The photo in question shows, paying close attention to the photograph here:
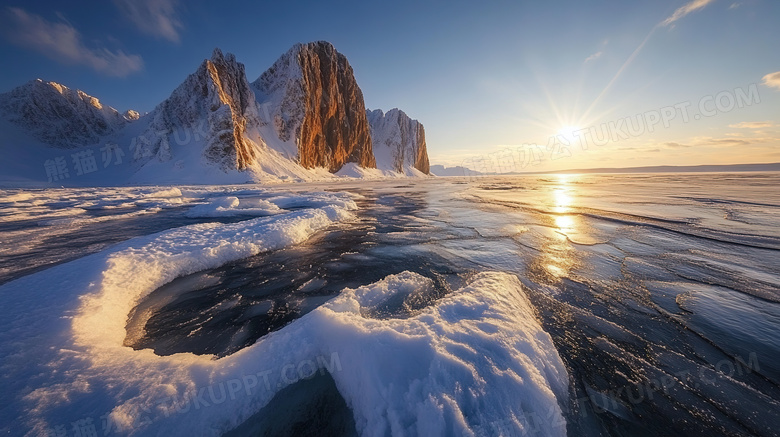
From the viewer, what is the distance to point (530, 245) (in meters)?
6.07

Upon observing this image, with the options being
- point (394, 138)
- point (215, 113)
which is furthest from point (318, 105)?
point (394, 138)

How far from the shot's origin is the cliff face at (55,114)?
1783 inches

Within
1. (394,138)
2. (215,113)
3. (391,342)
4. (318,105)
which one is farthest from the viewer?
(394,138)

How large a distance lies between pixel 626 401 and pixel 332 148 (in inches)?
2745

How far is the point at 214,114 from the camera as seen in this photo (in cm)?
3781

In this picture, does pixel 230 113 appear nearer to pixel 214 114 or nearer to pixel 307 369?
pixel 214 114

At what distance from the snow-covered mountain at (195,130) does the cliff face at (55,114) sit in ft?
0.42

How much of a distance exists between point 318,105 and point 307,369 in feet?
214

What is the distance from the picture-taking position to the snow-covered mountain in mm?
37531

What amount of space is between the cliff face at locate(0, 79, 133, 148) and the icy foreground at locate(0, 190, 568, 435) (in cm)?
7102

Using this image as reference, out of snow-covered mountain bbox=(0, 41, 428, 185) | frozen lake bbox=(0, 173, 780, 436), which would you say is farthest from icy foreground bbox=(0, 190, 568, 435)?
snow-covered mountain bbox=(0, 41, 428, 185)

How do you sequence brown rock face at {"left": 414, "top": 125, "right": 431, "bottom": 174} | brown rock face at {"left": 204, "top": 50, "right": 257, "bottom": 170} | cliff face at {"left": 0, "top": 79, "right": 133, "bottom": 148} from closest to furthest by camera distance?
brown rock face at {"left": 204, "top": 50, "right": 257, "bottom": 170}
cliff face at {"left": 0, "top": 79, "right": 133, "bottom": 148}
brown rock face at {"left": 414, "top": 125, "right": 431, "bottom": 174}

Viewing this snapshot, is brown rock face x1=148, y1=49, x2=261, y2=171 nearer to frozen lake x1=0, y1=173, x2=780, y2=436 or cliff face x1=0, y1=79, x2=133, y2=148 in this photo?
cliff face x1=0, y1=79, x2=133, y2=148

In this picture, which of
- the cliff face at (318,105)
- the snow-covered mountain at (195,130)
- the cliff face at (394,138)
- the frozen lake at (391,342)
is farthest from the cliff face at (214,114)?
the cliff face at (394,138)
